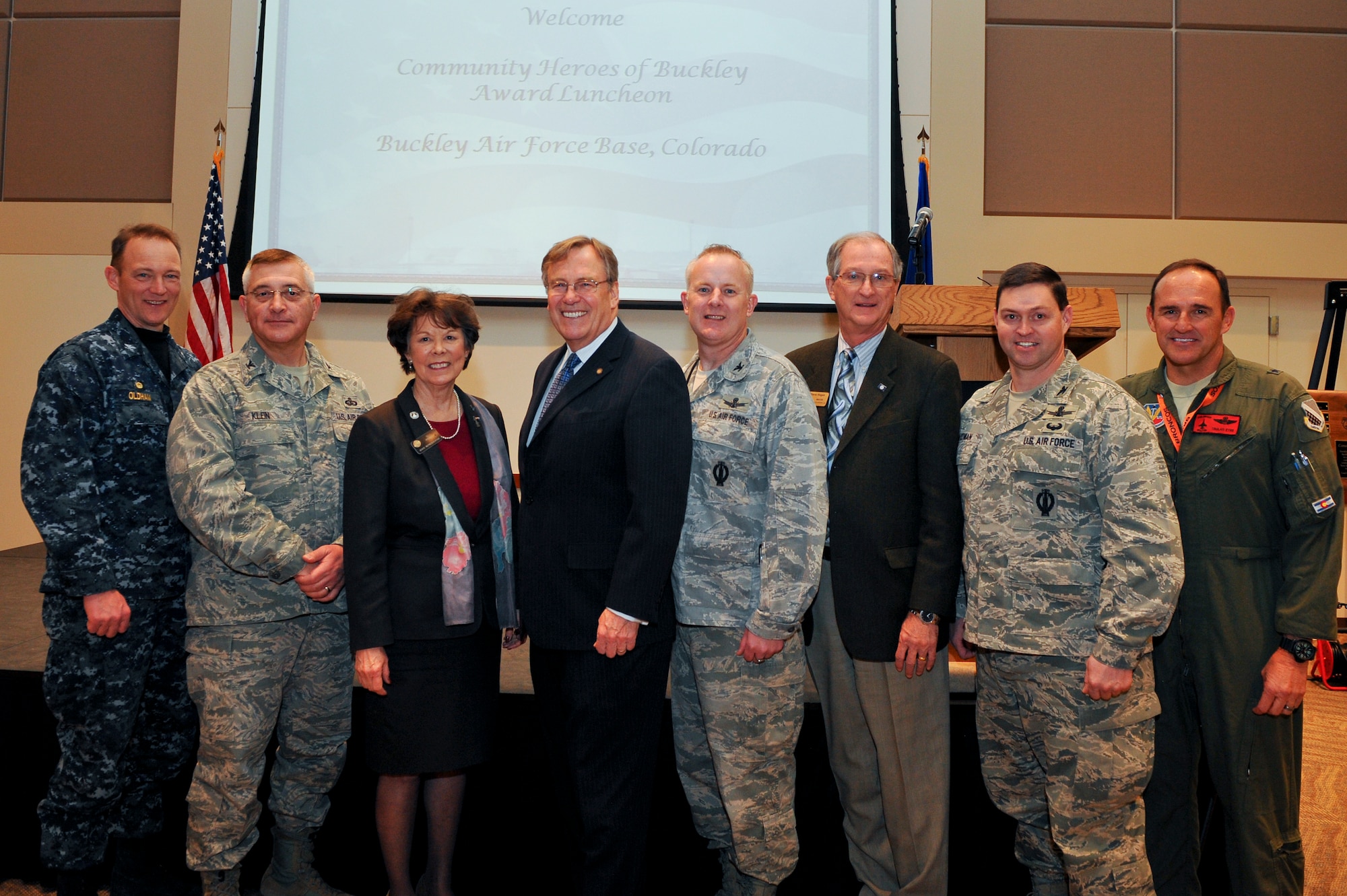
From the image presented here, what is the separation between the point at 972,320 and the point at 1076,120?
2.95 meters

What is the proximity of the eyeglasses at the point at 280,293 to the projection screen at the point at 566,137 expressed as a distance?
2572 millimetres

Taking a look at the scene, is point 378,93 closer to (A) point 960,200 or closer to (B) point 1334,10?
(A) point 960,200

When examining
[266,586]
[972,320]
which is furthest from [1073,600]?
[266,586]

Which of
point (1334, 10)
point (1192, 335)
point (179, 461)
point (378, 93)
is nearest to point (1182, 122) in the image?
point (1334, 10)

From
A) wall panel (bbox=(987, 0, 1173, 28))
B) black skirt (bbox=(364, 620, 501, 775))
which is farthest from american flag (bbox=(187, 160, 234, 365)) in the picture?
wall panel (bbox=(987, 0, 1173, 28))

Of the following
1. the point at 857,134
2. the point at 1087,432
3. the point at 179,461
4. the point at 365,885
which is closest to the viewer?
the point at 1087,432

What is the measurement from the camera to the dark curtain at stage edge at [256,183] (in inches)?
187

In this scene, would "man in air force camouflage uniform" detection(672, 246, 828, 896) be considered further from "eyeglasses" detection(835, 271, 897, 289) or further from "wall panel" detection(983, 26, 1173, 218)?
"wall panel" detection(983, 26, 1173, 218)

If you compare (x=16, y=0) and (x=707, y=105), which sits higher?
(x=16, y=0)

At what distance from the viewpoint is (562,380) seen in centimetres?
206

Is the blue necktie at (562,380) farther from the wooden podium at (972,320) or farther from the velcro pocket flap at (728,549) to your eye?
the wooden podium at (972,320)

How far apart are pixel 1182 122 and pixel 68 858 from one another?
21.2 ft

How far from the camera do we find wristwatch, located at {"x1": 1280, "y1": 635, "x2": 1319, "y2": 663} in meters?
2.07

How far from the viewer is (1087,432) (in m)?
2.02
